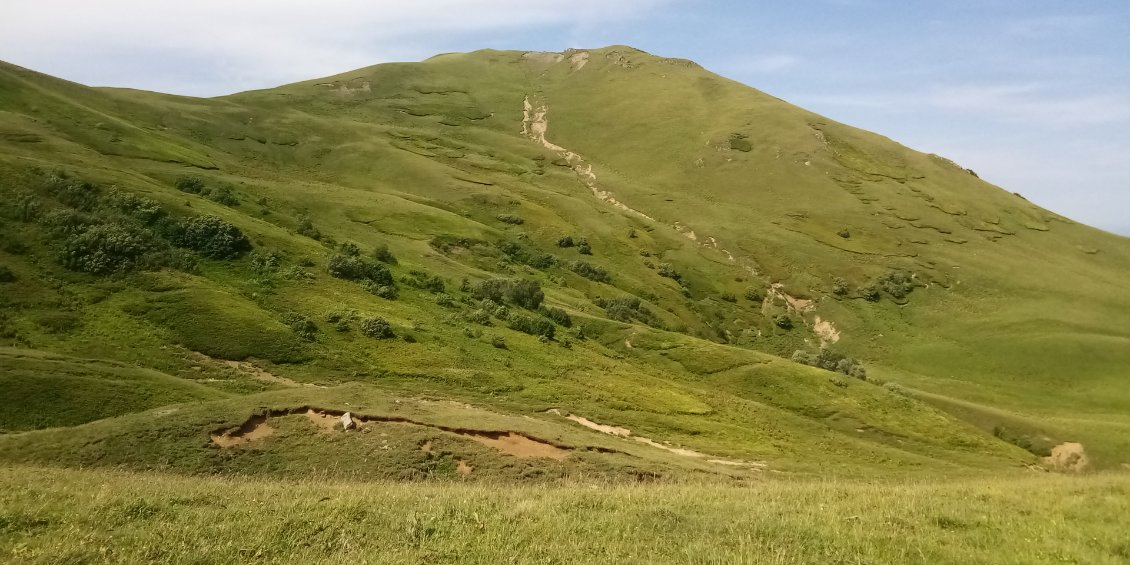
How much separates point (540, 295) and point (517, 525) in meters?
54.0

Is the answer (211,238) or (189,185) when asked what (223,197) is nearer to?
(189,185)

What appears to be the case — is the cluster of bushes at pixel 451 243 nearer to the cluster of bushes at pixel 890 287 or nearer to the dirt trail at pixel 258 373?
the dirt trail at pixel 258 373

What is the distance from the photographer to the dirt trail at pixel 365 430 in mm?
24308

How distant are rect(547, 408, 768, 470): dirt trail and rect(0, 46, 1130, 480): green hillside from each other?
44 cm

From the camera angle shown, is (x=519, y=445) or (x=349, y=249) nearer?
(x=519, y=445)

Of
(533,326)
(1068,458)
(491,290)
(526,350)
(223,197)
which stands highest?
(223,197)

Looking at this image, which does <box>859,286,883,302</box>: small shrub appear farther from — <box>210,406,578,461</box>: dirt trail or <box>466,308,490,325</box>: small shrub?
<box>210,406,578,461</box>: dirt trail

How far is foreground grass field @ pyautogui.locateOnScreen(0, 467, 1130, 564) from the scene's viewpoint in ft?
36.0

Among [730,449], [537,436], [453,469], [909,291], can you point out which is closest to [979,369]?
[909,291]

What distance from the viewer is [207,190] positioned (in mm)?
70312

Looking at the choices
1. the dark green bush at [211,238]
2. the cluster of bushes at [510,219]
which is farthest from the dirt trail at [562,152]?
the dark green bush at [211,238]

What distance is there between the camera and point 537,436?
93.0 ft

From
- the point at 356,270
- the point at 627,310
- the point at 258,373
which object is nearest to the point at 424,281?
the point at 356,270

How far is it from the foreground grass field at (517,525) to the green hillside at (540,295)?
8.58m
